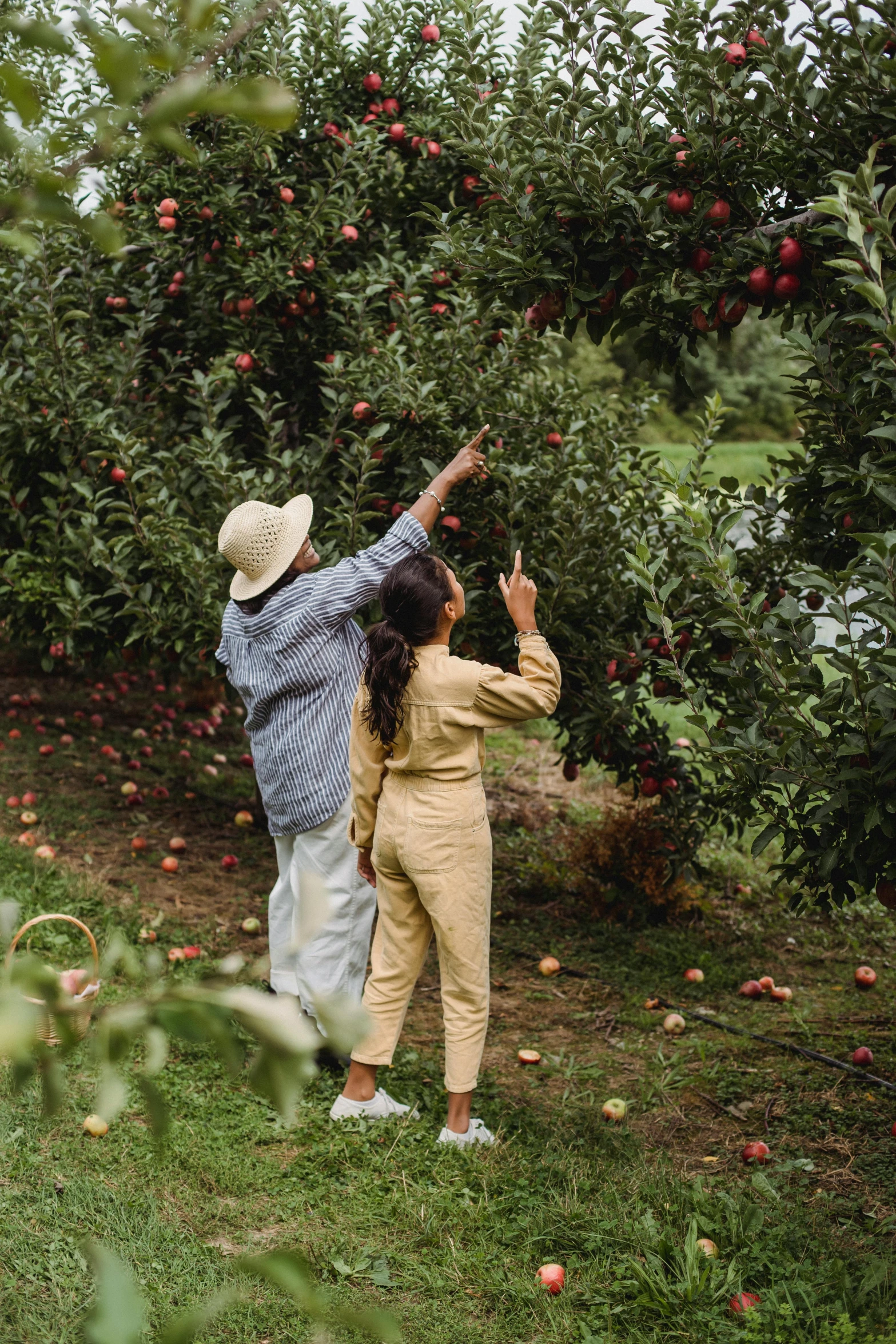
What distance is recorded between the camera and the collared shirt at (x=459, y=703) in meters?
3.11

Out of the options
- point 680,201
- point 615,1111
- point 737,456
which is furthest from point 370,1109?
point 737,456

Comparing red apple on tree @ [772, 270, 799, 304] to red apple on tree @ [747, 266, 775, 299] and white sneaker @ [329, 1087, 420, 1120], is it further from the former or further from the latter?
white sneaker @ [329, 1087, 420, 1120]

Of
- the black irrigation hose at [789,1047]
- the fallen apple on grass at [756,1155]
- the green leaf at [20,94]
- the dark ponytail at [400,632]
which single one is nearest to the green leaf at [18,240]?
the green leaf at [20,94]

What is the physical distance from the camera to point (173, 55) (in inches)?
28.6

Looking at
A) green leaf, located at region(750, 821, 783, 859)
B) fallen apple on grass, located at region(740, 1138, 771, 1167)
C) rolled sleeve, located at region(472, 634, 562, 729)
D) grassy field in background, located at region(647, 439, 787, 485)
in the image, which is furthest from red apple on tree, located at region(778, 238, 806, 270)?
grassy field in background, located at region(647, 439, 787, 485)

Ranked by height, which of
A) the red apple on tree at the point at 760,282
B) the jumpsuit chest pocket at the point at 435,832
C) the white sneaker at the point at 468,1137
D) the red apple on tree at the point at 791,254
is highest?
the red apple on tree at the point at 791,254

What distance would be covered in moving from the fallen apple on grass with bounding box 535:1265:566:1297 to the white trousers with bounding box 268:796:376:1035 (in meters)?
1.14

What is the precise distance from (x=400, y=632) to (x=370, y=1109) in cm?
142

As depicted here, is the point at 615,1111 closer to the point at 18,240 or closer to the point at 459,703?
the point at 459,703

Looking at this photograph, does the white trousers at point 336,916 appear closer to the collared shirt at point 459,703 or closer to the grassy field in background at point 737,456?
the collared shirt at point 459,703

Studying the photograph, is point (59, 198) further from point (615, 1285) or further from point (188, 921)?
point (188, 921)

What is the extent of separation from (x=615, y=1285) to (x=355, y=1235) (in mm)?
652

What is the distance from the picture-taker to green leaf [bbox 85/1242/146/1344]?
63cm

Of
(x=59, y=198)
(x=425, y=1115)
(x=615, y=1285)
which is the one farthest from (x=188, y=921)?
(x=59, y=198)
